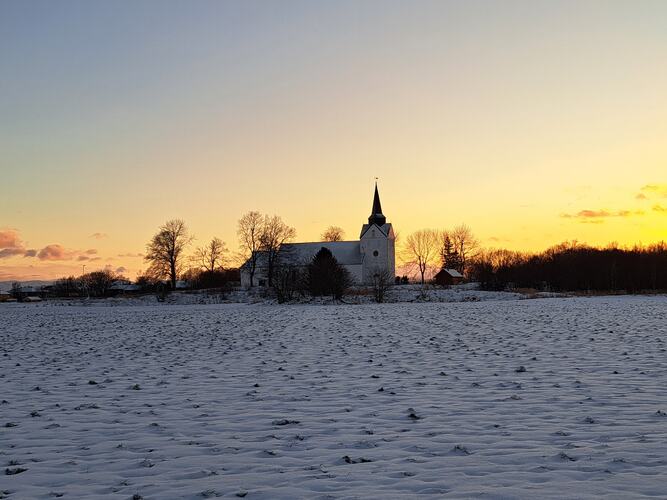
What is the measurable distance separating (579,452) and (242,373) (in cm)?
737

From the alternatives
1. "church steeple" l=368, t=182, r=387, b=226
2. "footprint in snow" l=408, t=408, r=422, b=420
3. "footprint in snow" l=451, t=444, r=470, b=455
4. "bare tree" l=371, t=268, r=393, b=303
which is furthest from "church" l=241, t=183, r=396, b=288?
"footprint in snow" l=451, t=444, r=470, b=455

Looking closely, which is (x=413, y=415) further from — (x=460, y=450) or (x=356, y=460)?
(x=356, y=460)

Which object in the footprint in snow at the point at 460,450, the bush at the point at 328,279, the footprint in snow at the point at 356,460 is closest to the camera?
the footprint in snow at the point at 356,460

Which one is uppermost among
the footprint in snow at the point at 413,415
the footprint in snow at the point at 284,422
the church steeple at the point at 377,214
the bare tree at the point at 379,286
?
the church steeple at the point at 377,214

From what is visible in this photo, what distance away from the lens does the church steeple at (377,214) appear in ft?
323

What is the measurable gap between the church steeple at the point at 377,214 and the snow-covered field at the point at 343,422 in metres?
83.6

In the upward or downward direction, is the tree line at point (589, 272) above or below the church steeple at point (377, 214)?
below

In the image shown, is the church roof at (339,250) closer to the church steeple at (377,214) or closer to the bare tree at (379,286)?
the church steeple at (377,214)

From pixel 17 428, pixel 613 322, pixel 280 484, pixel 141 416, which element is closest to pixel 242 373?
pixel 141 416

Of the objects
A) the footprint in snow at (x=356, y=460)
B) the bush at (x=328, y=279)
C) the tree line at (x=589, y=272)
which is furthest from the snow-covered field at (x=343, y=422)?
the tree line at (x=589, y=272)

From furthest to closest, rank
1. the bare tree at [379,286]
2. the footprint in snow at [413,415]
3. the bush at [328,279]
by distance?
the bush at [328,279] → the bare tree at [379,286] → the footprint in snow at [413,415]

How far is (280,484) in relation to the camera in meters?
5.02

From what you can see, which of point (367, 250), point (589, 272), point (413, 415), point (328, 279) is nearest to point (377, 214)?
point (367, 250)

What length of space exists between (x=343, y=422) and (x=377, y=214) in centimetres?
9232
